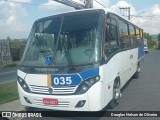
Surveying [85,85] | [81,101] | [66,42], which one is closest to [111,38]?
[66,42]

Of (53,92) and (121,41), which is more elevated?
(121,41)

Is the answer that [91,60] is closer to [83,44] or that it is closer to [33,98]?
[83,44]

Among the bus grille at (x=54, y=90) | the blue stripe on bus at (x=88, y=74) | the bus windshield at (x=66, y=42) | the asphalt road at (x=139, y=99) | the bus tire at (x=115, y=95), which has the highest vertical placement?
the bus windshield at (x=66, y=42)

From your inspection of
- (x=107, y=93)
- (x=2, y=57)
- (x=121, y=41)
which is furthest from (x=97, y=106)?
(x=2, y=57)

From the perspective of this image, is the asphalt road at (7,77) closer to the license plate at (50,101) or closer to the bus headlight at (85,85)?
the license plate at (50,101)

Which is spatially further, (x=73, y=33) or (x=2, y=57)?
(x=2, y=57)

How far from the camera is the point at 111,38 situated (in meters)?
7.42

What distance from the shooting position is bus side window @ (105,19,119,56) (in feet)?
23.2

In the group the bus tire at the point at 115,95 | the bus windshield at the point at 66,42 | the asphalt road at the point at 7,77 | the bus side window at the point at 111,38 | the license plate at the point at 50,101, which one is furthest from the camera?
the asphalt road at the point at 7,77

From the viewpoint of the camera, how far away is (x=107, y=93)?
6754 mm

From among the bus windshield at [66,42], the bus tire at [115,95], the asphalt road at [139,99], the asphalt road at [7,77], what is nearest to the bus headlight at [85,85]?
the bus windshield at [66,42]

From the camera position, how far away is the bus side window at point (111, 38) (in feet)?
23.2

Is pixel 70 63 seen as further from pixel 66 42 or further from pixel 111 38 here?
pixel 111 38

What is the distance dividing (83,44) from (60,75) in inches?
40.9
